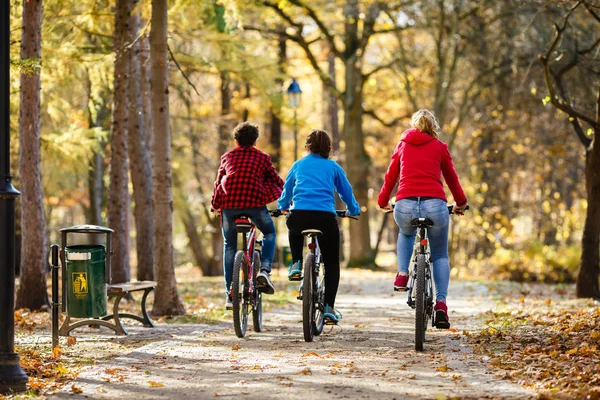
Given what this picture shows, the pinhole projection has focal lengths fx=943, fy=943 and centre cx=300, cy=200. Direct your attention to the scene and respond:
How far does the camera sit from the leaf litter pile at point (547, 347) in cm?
647

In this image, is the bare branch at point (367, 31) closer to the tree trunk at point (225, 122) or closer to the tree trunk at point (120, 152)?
the tree trunk at point (225, 122)

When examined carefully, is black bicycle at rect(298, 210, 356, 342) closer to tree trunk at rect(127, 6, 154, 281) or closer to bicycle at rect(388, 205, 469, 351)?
bicycle at rect(388, 205, 469, 351)

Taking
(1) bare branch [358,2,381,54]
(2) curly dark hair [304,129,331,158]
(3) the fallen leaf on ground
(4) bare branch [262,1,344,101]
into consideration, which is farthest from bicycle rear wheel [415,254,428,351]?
(1) bare branch [358,2,381,54]

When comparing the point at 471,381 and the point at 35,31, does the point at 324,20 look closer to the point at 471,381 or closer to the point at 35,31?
the point at 35,31

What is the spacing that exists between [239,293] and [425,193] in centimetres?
222

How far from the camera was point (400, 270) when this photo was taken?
8539 mm

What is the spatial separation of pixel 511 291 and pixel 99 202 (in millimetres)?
13030

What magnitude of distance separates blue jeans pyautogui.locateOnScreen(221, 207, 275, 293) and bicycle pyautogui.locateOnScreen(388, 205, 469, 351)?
6.12ft

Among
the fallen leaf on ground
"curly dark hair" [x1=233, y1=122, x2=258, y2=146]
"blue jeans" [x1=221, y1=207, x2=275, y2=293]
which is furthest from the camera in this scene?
"curly dark hair" [x1=233, y1=122, x2=258, y2=146]

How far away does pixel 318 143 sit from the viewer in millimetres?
9359

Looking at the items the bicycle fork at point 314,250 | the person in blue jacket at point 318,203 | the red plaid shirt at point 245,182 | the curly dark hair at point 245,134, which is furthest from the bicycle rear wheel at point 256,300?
the curly dark hair at point 245,134

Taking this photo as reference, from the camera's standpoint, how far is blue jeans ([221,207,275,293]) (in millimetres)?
9781

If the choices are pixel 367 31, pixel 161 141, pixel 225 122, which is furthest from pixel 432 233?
pixel 225 122

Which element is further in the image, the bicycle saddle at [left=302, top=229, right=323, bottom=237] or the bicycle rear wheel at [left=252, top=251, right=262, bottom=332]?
the bicycle rear wheel at [left=252, top=251, right=262, bottom=332]
